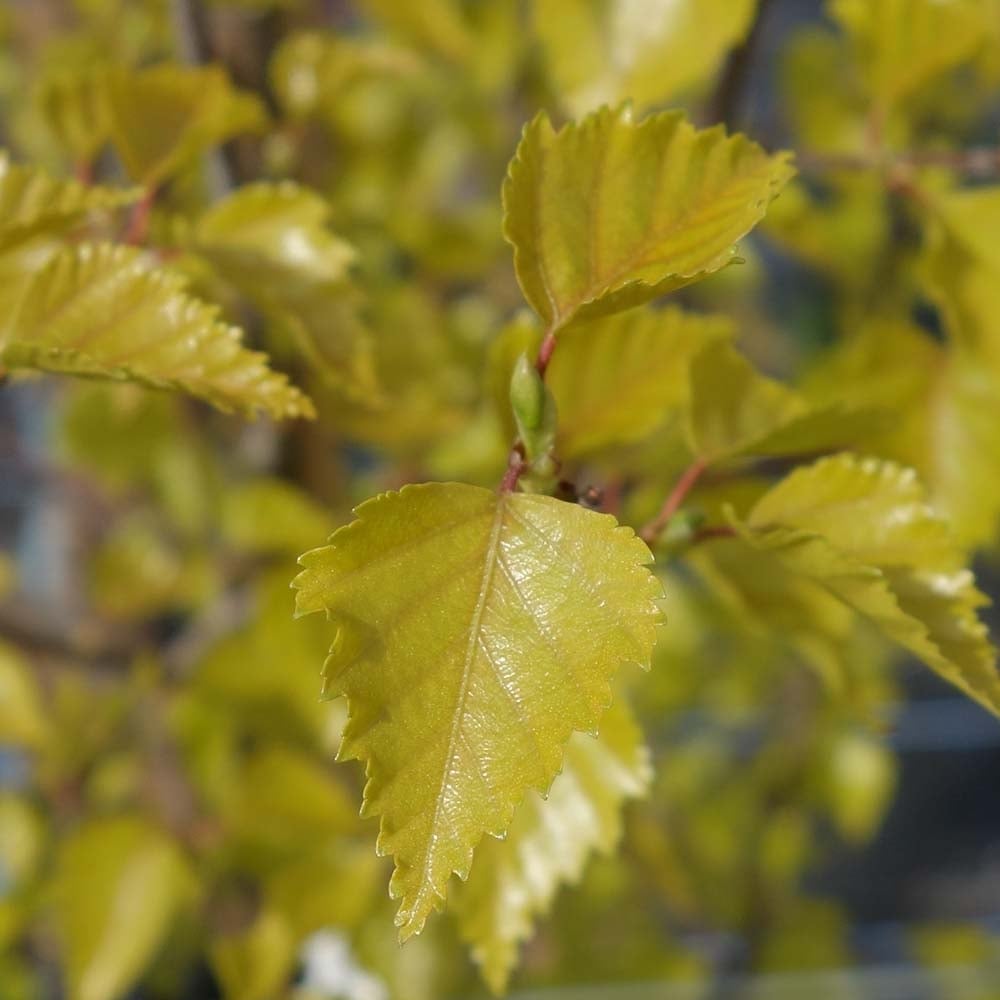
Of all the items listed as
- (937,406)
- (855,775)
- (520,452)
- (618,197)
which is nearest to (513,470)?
(520,452)

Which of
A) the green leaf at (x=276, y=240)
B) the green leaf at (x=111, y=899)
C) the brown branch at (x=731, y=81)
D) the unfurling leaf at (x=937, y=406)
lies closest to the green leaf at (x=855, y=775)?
the unfurling leaf at (x=937, y=406)

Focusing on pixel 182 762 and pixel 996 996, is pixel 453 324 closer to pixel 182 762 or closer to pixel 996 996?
pixel 182 762

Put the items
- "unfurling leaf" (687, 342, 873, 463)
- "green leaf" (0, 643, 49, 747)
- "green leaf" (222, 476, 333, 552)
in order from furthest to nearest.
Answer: "green leaf" (0, 643, 49, 747), "green leaf" (222, 476, 333, 552), "unfurling leaf" (687, 342, 873, 463)

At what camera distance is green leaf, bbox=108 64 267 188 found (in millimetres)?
506

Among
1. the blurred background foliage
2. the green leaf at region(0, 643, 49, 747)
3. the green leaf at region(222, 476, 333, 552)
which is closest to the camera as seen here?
the blurred background foliage

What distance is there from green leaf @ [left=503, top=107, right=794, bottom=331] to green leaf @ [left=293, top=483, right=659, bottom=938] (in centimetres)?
9

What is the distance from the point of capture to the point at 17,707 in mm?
1043

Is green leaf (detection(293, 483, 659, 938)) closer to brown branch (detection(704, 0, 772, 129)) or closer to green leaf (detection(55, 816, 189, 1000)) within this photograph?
brown branch (detection(704, 0, 772, 129))

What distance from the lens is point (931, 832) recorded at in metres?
2.06

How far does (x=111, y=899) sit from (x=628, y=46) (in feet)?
2.81

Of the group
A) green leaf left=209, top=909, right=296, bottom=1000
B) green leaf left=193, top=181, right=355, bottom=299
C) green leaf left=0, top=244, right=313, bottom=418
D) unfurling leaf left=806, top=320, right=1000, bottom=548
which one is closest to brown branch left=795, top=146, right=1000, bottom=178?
unfurling leaf left=806, top=320, right=1000, bottom=548

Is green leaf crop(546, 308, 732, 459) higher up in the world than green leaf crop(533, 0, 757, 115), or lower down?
lower down

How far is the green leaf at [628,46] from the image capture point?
65cm

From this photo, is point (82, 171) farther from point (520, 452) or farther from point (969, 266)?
point (969, 266)
